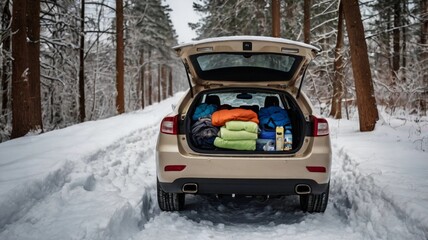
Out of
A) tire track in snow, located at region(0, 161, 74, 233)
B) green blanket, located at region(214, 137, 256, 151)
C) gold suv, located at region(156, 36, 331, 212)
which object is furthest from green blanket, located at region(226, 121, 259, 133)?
tire track in snow, located at region(0, 161, 74, 233)

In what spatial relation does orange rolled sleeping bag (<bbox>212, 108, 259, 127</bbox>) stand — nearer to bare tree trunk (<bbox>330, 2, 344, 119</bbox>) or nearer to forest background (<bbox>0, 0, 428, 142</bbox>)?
forest background (<bbox>0, 0, 428, 142</bbox>)

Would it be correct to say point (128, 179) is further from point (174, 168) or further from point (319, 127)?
point (319, 127)

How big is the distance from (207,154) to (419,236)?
215 cm

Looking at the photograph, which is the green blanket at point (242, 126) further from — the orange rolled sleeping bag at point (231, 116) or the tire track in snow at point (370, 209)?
the tire track in snow at point (370, 209)

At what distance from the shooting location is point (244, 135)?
4.04 m

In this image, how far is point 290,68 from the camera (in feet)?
14.4

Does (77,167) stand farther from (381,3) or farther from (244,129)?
(381,3)

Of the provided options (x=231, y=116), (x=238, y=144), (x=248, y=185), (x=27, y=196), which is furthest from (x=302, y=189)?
(x=27, y=196)

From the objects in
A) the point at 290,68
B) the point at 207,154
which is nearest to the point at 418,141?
the point at 290,68

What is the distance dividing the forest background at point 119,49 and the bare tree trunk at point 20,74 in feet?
0.08

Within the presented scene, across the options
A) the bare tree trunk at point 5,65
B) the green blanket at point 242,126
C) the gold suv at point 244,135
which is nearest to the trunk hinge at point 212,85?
the gold suv at point 244,135

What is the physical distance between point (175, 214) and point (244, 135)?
1.27 metres

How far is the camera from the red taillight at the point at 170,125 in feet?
13.0

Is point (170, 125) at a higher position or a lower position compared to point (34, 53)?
lower
